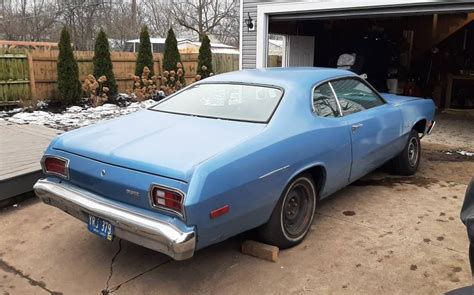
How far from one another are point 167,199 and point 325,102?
1.98 metres

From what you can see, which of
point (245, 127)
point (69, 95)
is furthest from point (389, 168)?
point (69, 95)

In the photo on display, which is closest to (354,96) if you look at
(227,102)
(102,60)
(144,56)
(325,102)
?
(325,102)

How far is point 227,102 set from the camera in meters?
4.02

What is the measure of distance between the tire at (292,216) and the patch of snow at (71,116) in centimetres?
599

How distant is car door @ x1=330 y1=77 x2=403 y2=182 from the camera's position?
4285mm

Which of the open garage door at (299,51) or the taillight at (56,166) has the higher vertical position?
the open garage door at (299,51)

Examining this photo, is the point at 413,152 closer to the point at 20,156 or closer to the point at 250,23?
the point at 20,156

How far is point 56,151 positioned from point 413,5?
6.74 metres

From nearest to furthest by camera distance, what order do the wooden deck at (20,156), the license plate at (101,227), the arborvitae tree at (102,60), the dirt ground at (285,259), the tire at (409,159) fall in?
1. the license plate at (101,227)
2. the dirt ground at (285,259)
3. the wooden deck at (20,156)
4. the tire at (409,159)
5. the arborvitae tree at (102,60)

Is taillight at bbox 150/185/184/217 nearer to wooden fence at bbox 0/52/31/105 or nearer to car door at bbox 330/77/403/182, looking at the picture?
car door at bbox 330/77/403/182

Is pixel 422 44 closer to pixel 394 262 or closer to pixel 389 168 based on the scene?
pixel 389 168

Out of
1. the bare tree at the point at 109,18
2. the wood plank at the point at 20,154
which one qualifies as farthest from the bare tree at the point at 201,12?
the wood plank at the point at 20,154

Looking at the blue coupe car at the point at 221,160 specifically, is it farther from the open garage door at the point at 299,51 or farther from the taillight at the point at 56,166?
the open garage door at the point at 299,51

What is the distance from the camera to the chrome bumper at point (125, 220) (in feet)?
8.86
